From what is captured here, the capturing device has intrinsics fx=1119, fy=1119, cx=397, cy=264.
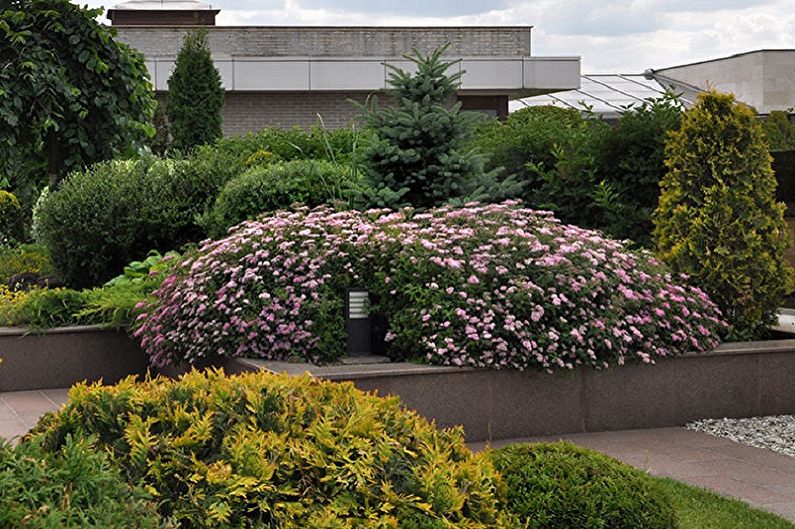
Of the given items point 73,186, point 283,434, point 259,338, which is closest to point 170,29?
point 73,186

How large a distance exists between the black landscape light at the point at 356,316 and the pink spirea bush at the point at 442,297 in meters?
0.06

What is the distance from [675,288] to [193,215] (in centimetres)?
545

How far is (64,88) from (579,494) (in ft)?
35.0

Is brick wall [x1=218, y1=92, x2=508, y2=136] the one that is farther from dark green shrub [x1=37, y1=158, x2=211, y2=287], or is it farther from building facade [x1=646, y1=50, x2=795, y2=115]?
building facade [x1=646, y1=50, x2=795, y2=115]

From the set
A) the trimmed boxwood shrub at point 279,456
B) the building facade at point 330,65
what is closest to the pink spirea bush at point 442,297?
the trimmed boxwood shrub at point 279,456

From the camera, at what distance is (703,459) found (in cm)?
636

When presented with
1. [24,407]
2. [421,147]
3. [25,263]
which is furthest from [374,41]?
[24,407]

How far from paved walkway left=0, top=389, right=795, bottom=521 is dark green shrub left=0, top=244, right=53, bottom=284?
626 cm

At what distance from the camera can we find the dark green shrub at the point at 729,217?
827 cm

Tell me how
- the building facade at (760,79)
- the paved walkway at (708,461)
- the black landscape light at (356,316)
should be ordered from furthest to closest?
the building facade at (760,79)
the black landscape light at (356,316)
the paved walkway at (708,461)

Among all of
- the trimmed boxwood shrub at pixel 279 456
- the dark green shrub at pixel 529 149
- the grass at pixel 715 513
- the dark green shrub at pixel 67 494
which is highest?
the dark green shrub at pixel 529 149

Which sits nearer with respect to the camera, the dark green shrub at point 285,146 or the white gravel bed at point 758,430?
the white gravel bed at point 758,430

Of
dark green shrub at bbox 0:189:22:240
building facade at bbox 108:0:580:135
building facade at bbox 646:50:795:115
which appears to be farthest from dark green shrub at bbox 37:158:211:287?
building facade at bbox 646:50:795:115

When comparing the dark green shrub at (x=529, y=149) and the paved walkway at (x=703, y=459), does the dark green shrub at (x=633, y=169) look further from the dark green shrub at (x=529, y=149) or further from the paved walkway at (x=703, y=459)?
the paved walkway at (x=703, y=459)
